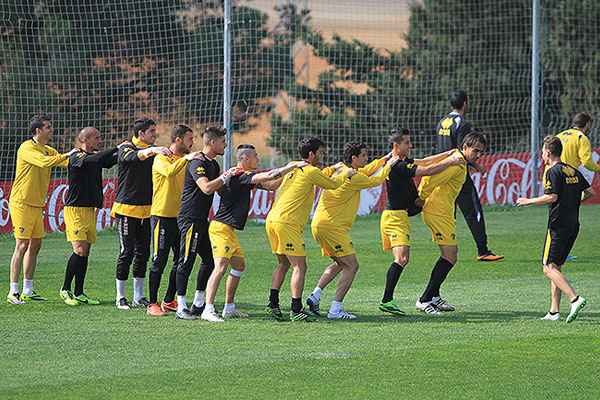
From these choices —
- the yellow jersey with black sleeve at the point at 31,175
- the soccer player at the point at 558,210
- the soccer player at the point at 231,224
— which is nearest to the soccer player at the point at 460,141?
the soccer player at the point at 558,210

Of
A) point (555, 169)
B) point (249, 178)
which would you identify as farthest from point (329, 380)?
point (555, 169)

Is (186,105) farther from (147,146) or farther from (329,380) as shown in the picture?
(329,380)

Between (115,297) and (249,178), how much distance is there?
9.14ft

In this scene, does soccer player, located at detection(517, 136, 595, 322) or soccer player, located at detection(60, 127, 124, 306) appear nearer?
soccer player, located at detection(517, 136, 595, 322)

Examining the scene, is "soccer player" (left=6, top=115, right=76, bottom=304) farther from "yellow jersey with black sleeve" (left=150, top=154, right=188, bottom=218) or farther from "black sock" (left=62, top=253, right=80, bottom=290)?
"yellow jersey with black sleeve" (left=150, top=154, right=188, bottom=218)

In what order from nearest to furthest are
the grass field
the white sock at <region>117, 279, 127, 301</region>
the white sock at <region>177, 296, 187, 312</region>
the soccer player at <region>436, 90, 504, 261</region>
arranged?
1. the grass field
2. the white sock at <region>177, 296, 187, 312</region>
3. the white sock at <region>117, 279, 127, 301</region>
4. the soccer player at <region>436, 90, 504, 261</region>

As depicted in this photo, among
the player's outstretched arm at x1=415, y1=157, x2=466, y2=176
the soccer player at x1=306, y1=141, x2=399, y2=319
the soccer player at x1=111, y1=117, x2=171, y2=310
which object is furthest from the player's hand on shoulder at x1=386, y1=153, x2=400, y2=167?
the soccer player at x1=111, y1=117, x2=171, y2=310

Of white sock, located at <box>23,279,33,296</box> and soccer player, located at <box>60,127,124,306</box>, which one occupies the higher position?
soccer player, located at <box>60,127,124,306</box>

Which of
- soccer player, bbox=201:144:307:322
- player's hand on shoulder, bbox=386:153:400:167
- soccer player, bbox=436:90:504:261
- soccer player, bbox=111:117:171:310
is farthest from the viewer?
soccer player, bbox=436:90:504:261

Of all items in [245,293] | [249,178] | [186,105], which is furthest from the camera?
[186,105]

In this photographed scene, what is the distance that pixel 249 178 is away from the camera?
8.44m

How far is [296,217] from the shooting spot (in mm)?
8656

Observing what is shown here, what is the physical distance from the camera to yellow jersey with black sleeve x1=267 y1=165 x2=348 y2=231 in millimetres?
8586

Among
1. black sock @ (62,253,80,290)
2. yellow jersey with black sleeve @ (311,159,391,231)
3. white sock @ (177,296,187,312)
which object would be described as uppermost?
yellow jersey with black sleeve @ (311,159,391,231)
